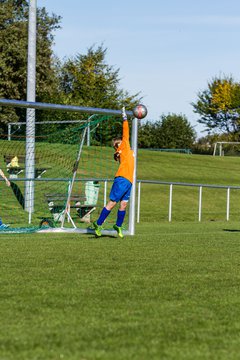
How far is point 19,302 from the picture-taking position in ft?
21.3

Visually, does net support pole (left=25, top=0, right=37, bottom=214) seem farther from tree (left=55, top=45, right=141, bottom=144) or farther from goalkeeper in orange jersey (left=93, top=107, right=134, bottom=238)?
tree (left=55, top=45, right=141, bottom=144)

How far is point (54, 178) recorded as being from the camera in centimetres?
1962

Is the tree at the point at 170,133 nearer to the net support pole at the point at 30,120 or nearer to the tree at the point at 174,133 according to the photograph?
the tree at the point at 174,133

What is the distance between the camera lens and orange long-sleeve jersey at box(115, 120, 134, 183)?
14.2 m

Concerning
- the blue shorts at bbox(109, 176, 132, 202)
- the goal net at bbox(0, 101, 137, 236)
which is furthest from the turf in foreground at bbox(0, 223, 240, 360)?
the goal net at bbox(0, 101, 137, 236)

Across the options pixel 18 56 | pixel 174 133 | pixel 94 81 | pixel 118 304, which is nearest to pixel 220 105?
pixel 174 133

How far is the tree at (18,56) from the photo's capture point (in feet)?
158

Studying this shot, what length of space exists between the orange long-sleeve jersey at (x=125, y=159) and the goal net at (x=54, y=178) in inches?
66.4

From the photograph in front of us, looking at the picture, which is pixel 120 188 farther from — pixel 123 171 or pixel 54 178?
pixel 54 178

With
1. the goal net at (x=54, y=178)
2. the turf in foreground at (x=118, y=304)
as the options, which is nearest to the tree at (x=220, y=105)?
the goal net at (x=54, y=178)

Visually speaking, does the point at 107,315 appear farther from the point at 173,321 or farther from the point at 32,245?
the point at 32,245

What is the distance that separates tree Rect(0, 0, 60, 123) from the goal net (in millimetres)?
22530

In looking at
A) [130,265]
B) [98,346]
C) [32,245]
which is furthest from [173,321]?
[32,245]

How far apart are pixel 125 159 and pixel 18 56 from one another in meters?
35.1
